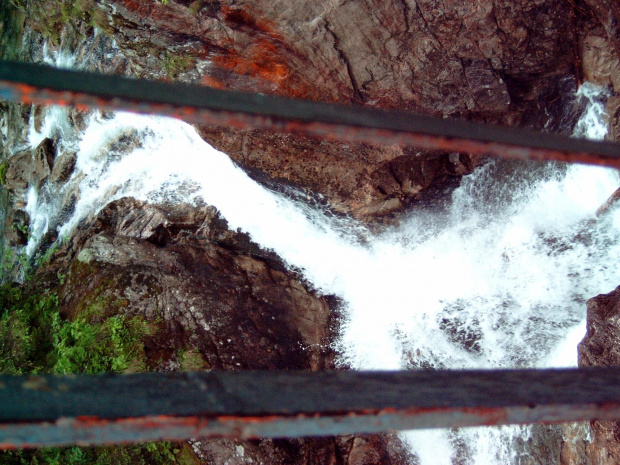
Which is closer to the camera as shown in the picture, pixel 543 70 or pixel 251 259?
pixel 543 70

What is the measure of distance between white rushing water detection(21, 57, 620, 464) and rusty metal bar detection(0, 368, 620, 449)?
150 inches

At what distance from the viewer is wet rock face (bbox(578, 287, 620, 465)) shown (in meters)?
3.79

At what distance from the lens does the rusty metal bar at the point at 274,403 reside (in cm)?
117

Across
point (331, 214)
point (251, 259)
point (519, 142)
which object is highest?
point (331, 214)

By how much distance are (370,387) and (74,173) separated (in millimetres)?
7157

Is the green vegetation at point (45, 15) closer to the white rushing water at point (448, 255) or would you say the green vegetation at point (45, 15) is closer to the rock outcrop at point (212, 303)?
the white rushing water at point (448, 255)

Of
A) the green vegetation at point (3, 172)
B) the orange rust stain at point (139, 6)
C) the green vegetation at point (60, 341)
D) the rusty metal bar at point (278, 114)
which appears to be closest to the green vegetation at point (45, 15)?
the green vegetation at point (3, 172)

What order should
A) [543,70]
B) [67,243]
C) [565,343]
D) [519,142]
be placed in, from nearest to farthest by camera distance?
[519,142], [543,70], [565,343], [67,243]

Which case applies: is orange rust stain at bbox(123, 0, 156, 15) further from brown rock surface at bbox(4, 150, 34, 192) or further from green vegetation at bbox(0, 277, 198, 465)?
brown rock surface at bbox(4, 150, 34, 192)

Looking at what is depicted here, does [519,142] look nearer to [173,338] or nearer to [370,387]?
[370,387]

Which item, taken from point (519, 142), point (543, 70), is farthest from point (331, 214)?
point (519, 142)

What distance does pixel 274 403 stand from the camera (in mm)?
1260

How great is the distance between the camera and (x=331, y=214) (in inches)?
229

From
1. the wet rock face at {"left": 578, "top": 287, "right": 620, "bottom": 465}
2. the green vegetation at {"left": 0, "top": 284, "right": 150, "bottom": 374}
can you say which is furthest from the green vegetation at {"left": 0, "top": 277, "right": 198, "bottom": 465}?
the wet rock face at {"left": 578, "top": 287, "right": 620, "bottom": 465}
